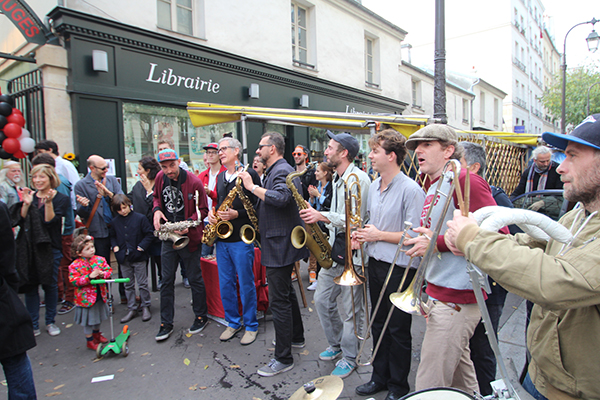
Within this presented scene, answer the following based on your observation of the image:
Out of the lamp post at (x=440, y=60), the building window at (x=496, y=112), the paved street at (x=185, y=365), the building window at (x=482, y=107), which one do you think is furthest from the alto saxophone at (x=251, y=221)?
the building window at (x=496, y=112)

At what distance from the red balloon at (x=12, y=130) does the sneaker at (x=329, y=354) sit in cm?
640

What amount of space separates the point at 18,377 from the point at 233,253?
6.78ft

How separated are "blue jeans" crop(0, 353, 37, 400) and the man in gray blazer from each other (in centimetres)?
181

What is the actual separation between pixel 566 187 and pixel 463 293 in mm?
923

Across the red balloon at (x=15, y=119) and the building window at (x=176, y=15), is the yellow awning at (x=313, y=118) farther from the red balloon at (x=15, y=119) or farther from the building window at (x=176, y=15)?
the building window at (x=176, y=15)

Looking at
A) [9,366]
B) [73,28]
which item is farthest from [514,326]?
[73,28]

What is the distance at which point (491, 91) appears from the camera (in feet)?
92.1

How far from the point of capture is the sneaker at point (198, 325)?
4.32 m

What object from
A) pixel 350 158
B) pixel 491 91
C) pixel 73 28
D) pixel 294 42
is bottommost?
pixel 350 158

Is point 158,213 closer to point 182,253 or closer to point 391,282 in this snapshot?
point 182,253

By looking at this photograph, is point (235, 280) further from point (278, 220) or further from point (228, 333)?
point (278, 220)

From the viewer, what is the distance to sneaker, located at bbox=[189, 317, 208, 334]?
4320 mm

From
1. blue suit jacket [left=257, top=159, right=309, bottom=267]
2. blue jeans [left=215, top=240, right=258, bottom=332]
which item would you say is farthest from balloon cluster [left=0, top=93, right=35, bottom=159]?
blue suit jacket [left=257, top=159, right=309, bottom=267]

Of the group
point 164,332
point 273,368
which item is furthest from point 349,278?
point 164,332
